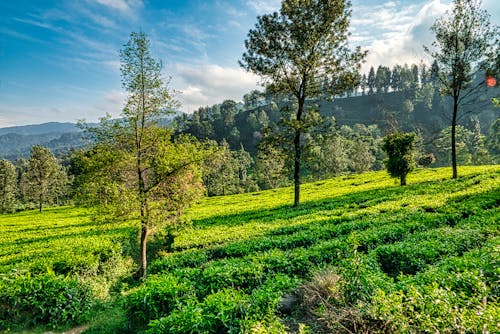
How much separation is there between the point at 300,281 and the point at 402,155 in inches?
1251

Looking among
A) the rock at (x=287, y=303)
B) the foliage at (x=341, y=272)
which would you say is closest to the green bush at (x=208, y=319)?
the foliage at (x=341, y=272)

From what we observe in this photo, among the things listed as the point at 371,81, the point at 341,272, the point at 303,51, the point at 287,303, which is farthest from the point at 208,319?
the point at 371,81

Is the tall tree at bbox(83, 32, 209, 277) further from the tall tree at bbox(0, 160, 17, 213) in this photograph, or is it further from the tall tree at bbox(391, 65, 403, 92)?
the tall tree at bbox(391, 65, 403, 92)

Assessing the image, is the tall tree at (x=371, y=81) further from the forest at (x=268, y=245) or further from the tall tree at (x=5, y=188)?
the tall tree at (x=5, y=188)

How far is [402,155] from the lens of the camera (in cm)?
3444

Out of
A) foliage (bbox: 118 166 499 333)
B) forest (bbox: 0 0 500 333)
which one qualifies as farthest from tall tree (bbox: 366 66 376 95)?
foliage (bbox: 118 166 499 333)

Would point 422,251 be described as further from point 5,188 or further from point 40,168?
point 5,188

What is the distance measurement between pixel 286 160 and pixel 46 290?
2167 cm

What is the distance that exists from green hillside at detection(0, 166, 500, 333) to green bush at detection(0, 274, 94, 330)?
41mm

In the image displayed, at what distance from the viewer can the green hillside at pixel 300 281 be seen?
595 centimetres

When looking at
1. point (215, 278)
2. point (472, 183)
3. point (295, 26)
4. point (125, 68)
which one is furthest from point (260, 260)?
point (472, 183)

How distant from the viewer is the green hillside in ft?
19.5

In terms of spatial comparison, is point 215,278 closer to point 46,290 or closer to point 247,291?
point 247,291

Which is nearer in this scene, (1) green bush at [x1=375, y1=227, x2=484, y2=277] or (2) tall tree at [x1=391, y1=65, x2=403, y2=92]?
(1) green bush at [x1=375, y1=227, x2=484, y2=277]
